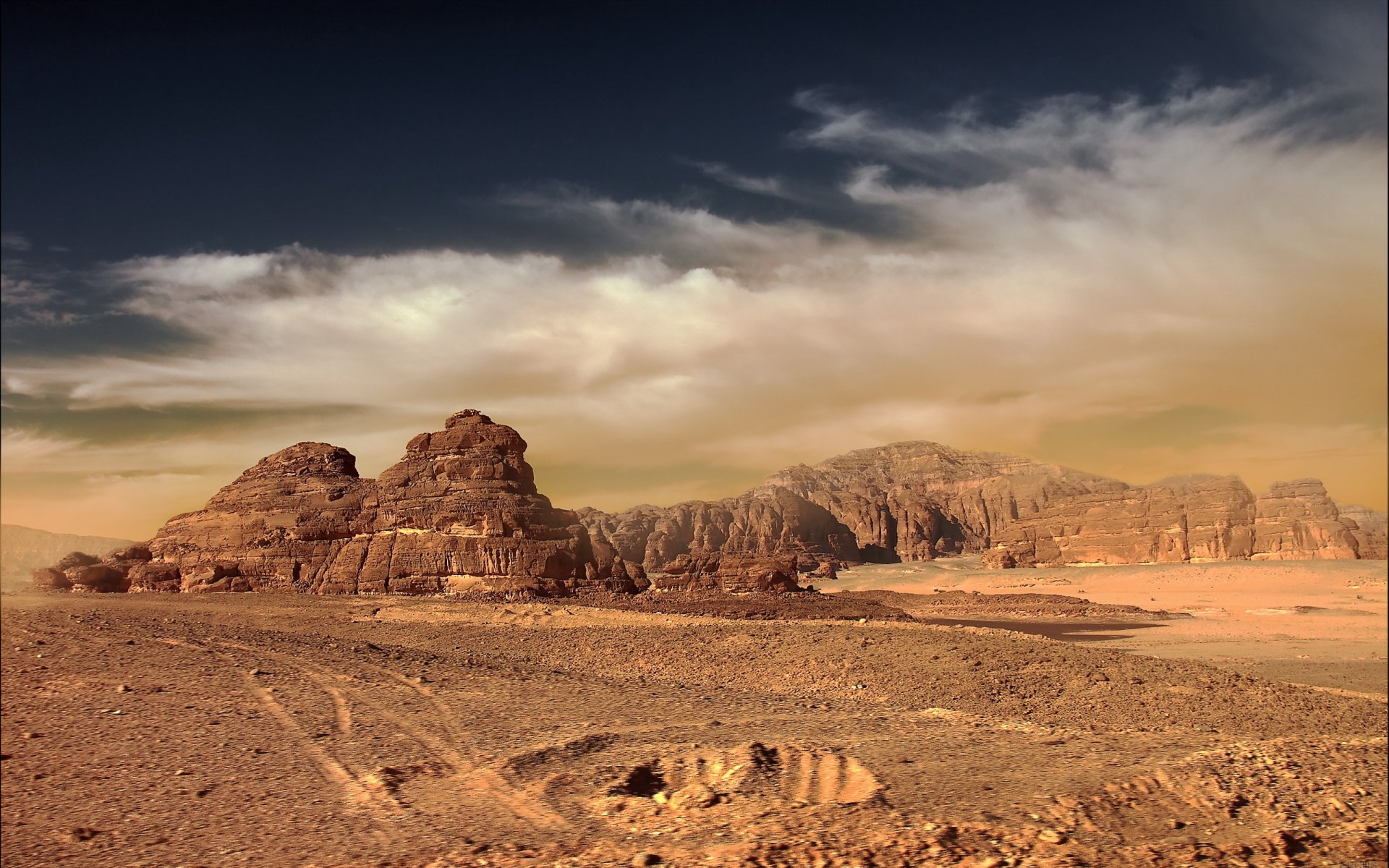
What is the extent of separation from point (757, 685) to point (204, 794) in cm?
1070


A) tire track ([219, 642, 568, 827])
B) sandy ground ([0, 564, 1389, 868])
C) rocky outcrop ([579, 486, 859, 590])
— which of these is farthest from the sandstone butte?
tire track ([219, 642, 568, 827])

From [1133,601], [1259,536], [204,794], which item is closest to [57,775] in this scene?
[204,794]

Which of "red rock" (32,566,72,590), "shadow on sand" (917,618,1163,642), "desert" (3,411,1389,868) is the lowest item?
"shadow on sand" (917,618,1163,642)

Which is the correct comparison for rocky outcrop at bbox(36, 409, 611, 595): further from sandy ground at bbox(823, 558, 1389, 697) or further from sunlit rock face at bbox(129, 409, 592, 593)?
sandy ground at bbox(823, 558, 1389, 697)

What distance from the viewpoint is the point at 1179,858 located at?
26.3ft

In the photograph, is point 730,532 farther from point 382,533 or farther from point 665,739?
point 665,739

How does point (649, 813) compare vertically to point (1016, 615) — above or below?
above

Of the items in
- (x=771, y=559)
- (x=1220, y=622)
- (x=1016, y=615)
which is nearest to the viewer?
(x=1220, y=622)

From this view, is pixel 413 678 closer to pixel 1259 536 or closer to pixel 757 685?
pixel 757 685

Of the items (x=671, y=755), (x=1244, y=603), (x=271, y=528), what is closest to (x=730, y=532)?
(x=1244, y=603)

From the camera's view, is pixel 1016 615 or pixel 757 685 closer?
pixel 757 685

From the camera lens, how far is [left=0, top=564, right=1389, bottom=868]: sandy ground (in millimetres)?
8117

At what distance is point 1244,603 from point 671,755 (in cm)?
5393

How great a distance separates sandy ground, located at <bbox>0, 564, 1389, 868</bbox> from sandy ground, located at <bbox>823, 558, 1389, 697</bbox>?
31.1ft
